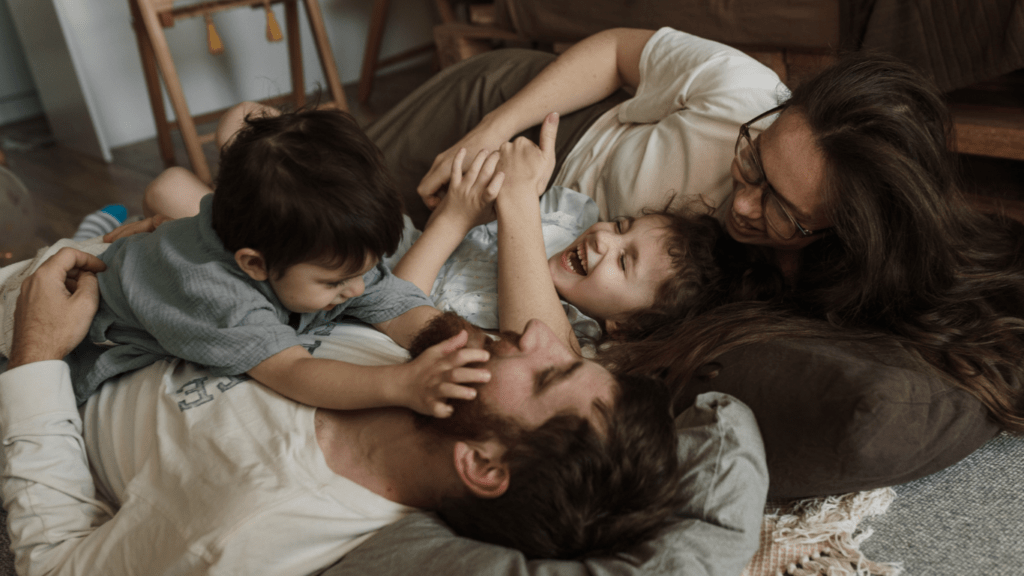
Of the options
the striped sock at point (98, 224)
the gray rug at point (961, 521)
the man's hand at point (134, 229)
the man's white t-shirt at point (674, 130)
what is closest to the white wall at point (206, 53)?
the striped sock at point (98, 224)

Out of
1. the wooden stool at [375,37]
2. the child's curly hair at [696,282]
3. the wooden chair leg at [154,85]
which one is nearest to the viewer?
the child's curly hair at [696,282]

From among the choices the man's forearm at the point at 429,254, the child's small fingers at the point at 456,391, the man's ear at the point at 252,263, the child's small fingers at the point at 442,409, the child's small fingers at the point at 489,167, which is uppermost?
the man's ear at the point at 252,263

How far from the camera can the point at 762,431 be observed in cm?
104

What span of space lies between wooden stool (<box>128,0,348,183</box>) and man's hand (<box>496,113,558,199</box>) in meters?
1.47

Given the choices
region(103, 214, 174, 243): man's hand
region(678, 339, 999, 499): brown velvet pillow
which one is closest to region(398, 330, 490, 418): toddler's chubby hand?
region(678, 339, 999, 499): brown velvet pillow

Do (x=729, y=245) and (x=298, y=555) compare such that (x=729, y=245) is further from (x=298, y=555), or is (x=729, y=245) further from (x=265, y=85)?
(x=265, y=85)

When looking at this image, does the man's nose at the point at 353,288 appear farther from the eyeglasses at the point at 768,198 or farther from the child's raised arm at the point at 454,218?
the eyeglasses at the point at 768,198

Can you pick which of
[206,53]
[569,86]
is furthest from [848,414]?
[206,53]

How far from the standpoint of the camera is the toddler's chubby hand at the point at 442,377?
86 centimetres

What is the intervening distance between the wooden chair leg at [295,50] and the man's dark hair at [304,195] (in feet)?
8.27

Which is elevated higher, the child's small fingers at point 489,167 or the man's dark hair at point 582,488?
the child's small fingers at point 489,167

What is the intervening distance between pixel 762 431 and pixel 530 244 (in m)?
0.51

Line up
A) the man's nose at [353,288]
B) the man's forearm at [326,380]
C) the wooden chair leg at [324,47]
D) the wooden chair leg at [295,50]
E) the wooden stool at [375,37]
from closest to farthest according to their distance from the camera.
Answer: the man's forearm at [326,380], the man's nose at [353,288], the wooden chair leg at [324,47], the wooden chair leg at [295,50], the wooden stool at [375,37]

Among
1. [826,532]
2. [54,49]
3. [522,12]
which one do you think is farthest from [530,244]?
[54,49]
